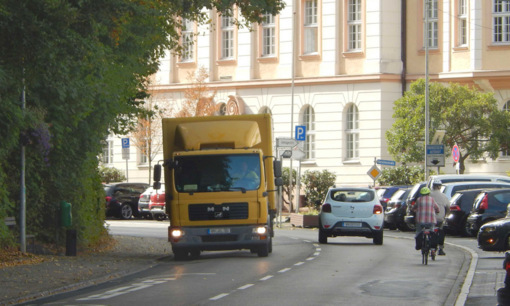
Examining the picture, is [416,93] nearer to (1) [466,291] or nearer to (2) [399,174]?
(2) [399,174]

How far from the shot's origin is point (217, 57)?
68.7 metres

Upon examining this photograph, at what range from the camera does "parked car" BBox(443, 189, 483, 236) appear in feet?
114

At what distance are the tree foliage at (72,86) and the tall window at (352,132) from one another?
32.0m

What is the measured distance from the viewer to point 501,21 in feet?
198

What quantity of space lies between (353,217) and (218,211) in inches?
288

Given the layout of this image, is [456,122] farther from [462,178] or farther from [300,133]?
[462,178]

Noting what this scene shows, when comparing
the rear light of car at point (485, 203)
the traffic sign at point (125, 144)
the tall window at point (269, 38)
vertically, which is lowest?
the rear light of car at point (485, 203)

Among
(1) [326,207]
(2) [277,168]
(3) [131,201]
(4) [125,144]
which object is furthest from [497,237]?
(4) [125,144]

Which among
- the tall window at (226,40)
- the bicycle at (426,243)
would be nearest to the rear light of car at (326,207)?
the bicycle at (426,243)

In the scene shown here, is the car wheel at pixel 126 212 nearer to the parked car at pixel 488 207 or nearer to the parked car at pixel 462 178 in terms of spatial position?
the parked car at pixel 462 178

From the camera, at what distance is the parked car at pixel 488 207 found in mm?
31453

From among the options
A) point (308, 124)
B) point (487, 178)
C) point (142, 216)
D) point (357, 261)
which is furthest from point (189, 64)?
point (357, 261)

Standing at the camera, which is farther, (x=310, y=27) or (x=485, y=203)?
(x=310, y=27)

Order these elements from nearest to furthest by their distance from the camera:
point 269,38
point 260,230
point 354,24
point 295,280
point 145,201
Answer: point 295,280 → point 260,230 → point 145,201 → point 354,24 → point 269,38
